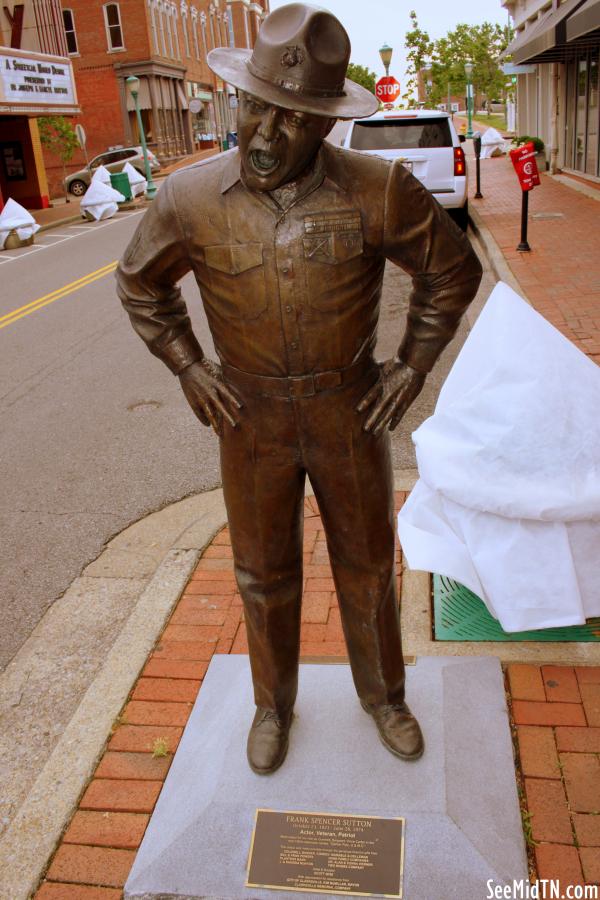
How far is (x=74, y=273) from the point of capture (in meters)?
14.2

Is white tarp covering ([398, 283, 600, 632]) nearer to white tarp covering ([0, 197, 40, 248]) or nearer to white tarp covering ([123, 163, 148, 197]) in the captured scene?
white tarp covering ([0, 197, 40, 248])

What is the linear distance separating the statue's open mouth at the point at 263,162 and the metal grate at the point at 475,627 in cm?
220

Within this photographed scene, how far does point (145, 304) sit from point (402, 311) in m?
7.33

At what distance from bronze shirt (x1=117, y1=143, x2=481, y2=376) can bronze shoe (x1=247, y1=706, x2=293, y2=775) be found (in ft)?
4.00

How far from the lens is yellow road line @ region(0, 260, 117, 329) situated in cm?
1117

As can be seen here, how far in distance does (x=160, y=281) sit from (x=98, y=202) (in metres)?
21.2

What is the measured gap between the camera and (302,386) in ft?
7.73

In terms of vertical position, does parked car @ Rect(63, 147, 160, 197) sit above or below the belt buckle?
above

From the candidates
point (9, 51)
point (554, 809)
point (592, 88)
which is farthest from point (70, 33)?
point (554, 809)

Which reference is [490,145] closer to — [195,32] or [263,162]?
[195,32]

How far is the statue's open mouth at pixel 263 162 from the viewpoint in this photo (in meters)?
2.09

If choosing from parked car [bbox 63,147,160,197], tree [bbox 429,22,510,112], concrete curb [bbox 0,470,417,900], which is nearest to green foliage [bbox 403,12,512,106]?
tree [bbox 429,22,510,112]

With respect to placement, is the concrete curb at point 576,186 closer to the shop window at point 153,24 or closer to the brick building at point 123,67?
the brick building at point 123,67

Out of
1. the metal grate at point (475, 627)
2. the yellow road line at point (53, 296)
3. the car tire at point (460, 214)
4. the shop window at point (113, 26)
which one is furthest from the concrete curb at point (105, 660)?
the shop window at point (113, 26)
